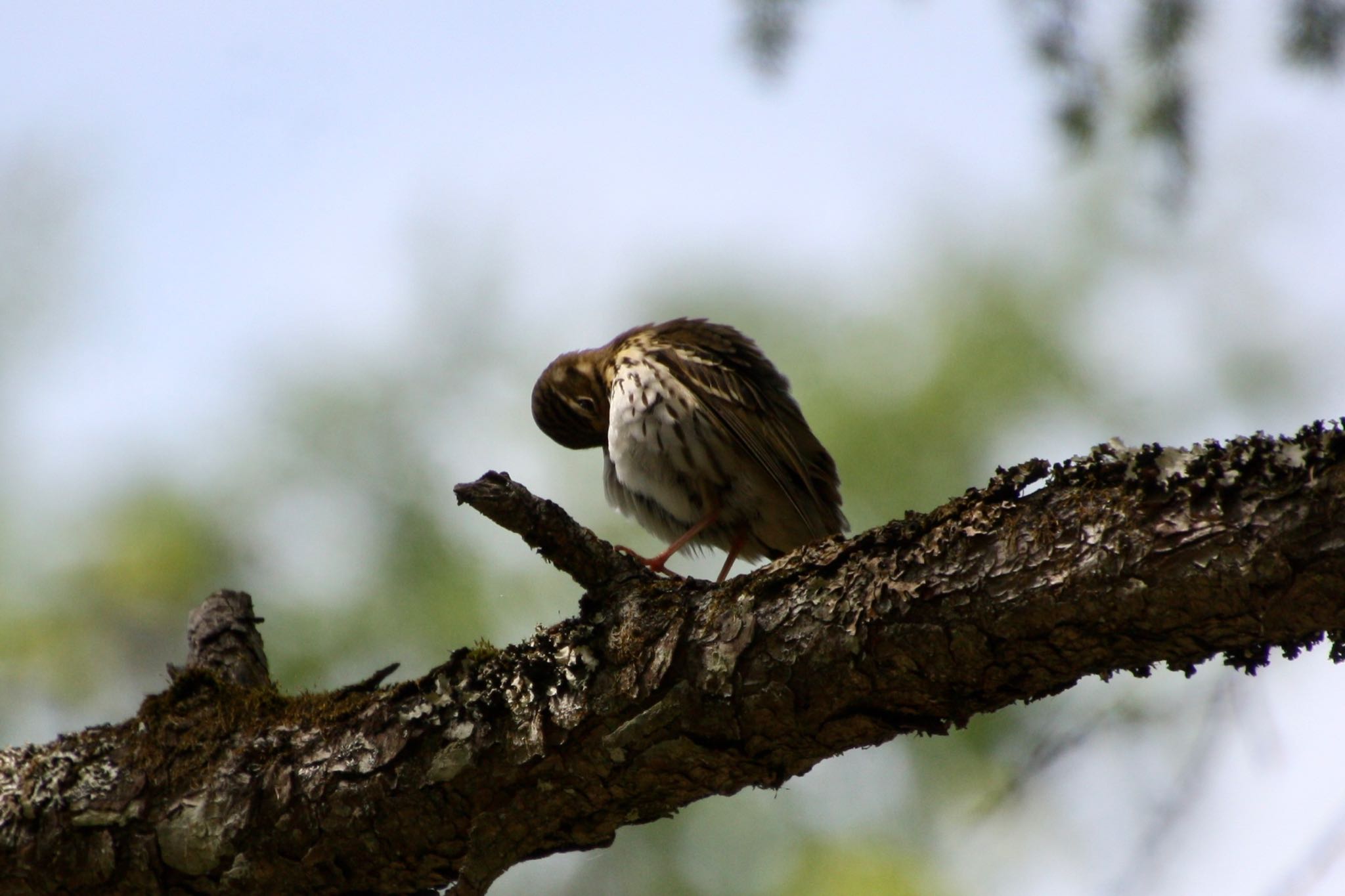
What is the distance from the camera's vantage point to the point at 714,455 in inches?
226

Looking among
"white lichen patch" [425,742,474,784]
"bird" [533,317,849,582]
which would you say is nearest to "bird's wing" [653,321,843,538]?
"bird" [533,317,849,582]

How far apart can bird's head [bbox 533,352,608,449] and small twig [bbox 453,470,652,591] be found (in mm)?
3024

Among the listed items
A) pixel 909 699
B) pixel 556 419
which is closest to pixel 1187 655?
pixel 909 699

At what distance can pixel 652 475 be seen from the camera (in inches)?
227

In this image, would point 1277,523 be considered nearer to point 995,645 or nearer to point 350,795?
point 995,645

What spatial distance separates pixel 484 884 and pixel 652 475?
2589mm

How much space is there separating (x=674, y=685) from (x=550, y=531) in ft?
1.78

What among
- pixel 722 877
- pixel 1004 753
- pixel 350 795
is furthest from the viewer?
pixel 722 877

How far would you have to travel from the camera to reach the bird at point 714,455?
5.74 m

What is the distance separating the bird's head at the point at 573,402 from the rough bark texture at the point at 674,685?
9.15 feet

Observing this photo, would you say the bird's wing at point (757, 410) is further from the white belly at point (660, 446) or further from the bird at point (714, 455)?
the white belly at point (660, 446)

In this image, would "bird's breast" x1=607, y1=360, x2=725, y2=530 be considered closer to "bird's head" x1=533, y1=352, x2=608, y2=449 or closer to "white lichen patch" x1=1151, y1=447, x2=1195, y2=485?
"bird's head" x1=533, y1=352, x2=608, y2=449

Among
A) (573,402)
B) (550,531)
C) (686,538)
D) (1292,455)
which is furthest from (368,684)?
(573,402)

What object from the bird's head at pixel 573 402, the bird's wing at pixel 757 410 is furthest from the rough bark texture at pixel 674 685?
the bird's head at pixel 573 402
